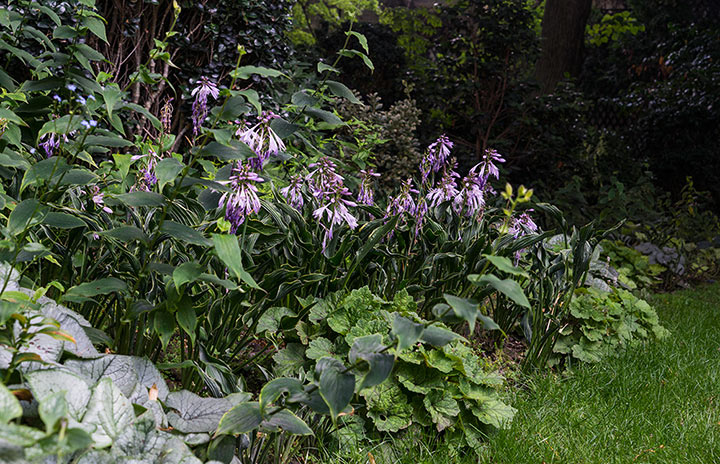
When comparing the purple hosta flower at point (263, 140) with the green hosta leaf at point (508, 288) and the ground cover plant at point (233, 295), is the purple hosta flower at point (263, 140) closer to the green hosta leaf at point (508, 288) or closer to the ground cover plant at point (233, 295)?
the ground cover plant at point (233, 295)

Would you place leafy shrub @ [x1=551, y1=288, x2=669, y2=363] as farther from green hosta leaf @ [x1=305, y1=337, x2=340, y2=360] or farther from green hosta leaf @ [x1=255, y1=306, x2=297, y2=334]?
green hosta leaf @ [x1=255, y1=306, x2=297, y2=334]

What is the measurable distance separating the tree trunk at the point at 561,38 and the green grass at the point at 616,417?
21.4 ft

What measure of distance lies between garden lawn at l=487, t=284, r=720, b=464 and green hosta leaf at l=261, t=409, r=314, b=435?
0.88m

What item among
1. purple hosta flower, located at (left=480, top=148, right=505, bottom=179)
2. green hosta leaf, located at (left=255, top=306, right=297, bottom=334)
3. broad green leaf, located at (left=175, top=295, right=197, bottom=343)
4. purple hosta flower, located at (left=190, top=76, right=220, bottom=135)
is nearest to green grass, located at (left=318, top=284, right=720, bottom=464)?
green hosta leaf, located at (left=255, top=306, right=297, bottom=334)

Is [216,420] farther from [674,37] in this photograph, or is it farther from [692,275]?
[674,37]

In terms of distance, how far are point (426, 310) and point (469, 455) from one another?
81 centimetres

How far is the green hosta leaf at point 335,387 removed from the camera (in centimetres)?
117

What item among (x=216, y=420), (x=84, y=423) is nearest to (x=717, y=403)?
(x=216, y=420)

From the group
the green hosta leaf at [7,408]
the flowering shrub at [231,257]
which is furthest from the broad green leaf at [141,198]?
the green hosta leaf at [7,408]

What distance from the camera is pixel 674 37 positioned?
895 cm

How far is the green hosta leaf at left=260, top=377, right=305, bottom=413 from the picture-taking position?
1275 mm

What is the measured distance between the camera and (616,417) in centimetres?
225

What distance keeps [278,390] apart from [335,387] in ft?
0.56

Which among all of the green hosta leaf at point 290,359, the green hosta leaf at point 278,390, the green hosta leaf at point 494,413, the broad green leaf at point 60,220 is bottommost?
the green hosta leaf at point 494,413
